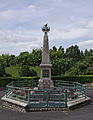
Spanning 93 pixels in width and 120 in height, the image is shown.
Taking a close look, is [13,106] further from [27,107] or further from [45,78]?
[45,78]

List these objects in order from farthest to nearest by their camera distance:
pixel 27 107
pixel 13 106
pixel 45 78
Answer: pixel 45 78 → pixel 13 106 → pixel 27 107

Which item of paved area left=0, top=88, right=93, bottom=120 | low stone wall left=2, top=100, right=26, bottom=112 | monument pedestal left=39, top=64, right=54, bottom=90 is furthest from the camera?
monument pedestal left=39, top=64, right=54, bottom=90

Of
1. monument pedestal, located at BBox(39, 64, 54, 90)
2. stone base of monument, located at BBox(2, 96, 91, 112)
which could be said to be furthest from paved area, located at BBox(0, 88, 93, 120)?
monument pedestal, located at BBox(39, 64, 54, 90)

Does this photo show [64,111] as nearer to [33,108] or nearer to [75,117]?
[75,117]

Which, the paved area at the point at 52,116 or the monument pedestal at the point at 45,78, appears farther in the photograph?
the monument pedestal at the point at 45,78

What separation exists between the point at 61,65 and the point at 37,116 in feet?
82.2

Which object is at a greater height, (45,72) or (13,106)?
(45,72)

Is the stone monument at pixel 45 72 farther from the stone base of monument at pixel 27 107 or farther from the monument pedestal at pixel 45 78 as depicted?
the stone base of monument at pixel 27 107

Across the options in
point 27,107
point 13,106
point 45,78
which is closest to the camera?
point 27,107

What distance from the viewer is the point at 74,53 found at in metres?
80.6

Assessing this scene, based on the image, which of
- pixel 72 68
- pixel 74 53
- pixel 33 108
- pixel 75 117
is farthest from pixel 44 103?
pixel 74 53

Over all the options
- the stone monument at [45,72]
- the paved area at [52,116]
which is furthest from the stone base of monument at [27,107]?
the stone monument at [45,72]

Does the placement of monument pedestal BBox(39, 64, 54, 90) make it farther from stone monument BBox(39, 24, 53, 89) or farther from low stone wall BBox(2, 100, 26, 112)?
low stone wall BBox(2, 100, 26, 112)

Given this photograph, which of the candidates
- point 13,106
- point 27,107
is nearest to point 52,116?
point 27,107
